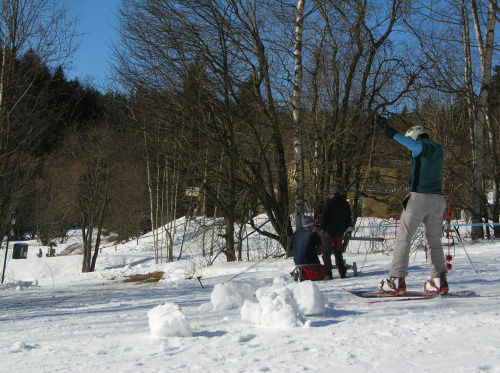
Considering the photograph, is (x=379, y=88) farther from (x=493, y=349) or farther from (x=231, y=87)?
(x=493, y=349)

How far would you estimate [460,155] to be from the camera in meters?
13.9

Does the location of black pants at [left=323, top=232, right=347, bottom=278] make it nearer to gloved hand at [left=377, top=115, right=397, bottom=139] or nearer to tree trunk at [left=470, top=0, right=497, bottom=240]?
gloved hand at [left=377, top=115, right=397, bottom=139]

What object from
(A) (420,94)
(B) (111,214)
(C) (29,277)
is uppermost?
(A) (420,94)

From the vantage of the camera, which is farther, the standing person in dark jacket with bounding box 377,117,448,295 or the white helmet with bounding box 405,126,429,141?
the white helmet with bounding box 405,126,429,141

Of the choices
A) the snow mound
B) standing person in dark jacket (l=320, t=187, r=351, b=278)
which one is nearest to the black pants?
standing person in dark jacket (l=320, t=187, r=351, b=278)

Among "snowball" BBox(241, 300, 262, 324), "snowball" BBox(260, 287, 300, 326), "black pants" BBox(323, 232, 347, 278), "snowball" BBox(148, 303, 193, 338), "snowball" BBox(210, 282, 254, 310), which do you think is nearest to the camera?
"snowball" BBox(148, 303, 193, 338)

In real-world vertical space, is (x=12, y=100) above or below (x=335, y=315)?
above

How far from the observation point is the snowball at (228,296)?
4988 millimetres

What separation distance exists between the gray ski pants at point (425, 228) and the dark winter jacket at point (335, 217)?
2702mm

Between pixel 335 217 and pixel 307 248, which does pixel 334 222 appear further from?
pixel 307 248

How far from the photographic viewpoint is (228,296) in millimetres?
5004

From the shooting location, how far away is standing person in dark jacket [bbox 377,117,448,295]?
5.16 metres

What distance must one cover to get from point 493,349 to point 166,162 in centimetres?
1218

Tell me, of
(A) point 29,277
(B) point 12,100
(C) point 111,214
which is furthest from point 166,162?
(C) point 111,214
